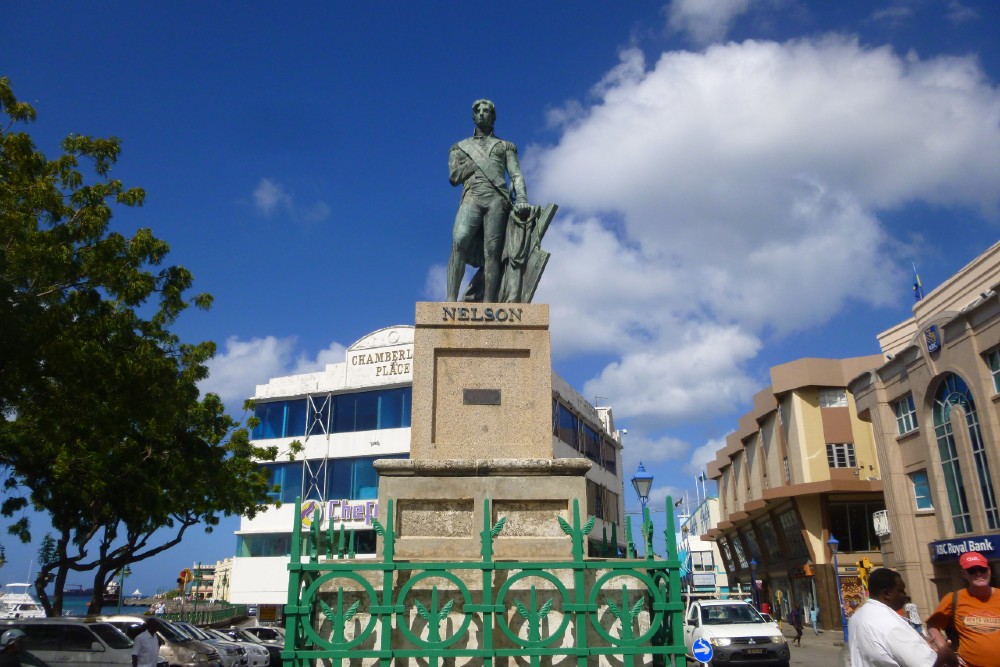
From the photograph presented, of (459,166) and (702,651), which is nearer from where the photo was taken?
(459,166)

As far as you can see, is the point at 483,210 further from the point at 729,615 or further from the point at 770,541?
the point at 770,541

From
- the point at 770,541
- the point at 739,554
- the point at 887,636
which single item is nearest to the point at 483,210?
the point at 887,636

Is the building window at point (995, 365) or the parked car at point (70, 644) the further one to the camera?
the building window at point (995, 365)

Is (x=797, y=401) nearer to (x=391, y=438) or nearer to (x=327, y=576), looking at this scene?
(x=391, y=438)

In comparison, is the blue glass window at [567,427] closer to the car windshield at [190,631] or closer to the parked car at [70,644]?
the car windshield at [190,631]

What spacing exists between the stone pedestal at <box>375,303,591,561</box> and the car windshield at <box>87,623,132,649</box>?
10.8 meters

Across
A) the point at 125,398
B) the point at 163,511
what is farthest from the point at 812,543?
the point at 125,398

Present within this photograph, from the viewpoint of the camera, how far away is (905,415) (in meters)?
29.5

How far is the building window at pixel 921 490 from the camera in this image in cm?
2806

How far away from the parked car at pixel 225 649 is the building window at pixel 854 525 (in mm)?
30169

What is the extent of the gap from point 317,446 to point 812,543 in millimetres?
25785

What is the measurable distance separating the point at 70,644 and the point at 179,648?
9.92 ft

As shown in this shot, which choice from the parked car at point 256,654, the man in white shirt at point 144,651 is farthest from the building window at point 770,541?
the man in white shirt at point 144,651

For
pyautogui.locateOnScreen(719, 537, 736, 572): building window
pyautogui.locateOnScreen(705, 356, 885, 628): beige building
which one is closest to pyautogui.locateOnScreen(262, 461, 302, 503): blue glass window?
pyautogui.locateOnScreen(705, 356, 885, 628): beige building
